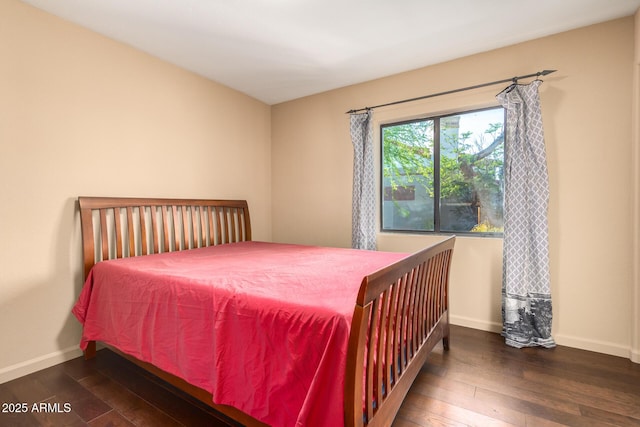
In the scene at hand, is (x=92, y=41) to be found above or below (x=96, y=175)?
above

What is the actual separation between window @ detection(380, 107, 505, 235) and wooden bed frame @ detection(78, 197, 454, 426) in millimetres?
827

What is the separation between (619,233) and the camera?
2.28 meters

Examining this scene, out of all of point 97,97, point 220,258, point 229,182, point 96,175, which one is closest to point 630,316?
point 220,258

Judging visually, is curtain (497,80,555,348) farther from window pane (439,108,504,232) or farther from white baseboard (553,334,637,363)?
window pane (439,108,504,232)

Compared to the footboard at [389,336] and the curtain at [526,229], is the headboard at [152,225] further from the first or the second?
the curtain at [526,229]

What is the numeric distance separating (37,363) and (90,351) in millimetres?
293

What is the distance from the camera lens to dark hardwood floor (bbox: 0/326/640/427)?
1582 millimetres

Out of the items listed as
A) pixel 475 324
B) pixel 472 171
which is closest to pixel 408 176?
pixel 472 171

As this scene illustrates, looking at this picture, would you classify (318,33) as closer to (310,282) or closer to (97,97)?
(97,97)

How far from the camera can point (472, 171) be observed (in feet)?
9.62

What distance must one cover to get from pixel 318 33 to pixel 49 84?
6.66 ft

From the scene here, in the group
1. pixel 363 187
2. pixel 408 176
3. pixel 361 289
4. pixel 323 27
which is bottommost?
pixel 361 289

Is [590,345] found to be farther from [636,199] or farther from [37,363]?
[37,363]

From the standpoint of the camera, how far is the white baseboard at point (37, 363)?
1.98 meters
